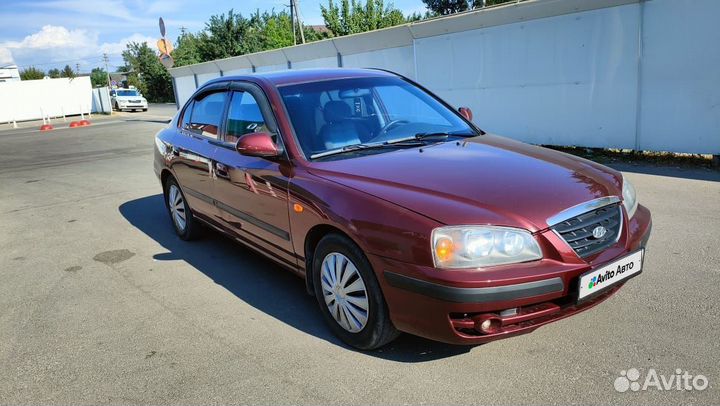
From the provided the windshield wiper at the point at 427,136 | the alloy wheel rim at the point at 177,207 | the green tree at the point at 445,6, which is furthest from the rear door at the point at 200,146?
the green tree at the point at 445,6

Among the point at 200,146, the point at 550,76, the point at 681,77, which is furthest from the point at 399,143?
the point at 550,76

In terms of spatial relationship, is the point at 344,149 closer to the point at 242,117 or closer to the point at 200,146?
the point at 242,117

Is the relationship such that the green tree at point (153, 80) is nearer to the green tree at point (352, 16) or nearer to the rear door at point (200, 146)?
the green tree at point (352, 16)

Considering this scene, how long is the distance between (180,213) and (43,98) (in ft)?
138

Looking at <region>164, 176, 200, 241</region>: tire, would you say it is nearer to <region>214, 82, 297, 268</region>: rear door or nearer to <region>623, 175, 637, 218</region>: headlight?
<region>214, 82, 297, 268</region>: rear door

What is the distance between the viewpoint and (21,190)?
9688 mm

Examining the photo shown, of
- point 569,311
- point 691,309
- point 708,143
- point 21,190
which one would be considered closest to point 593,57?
point 708,143

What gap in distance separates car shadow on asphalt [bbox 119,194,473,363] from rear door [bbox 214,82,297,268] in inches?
14.4

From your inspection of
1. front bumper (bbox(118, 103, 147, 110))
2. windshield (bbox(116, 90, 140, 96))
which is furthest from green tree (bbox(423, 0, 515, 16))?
windshield (bbox(116, 90, 140, 96))

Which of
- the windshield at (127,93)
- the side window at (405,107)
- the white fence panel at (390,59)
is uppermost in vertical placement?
the windshield at (127,93)

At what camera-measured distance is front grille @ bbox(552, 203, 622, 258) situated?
2.72m

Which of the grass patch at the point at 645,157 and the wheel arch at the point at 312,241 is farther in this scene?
the grass patch at the point at 645,157

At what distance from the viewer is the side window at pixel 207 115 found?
184 inches

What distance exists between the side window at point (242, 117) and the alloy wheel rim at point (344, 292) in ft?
4.03
